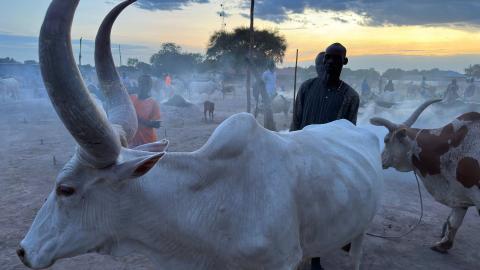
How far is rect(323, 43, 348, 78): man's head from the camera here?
134 inches

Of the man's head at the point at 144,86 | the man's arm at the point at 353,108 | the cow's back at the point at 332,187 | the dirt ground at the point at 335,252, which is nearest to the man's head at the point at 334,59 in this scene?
the man's arm at the point at 353,108

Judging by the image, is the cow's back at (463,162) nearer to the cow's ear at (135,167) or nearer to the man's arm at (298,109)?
the man's arm at (298,109)

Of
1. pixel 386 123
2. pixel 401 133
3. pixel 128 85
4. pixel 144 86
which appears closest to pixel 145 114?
pixel 144 86

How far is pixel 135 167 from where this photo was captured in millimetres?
1815

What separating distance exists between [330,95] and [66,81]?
250cm

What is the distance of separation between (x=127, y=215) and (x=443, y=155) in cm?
376

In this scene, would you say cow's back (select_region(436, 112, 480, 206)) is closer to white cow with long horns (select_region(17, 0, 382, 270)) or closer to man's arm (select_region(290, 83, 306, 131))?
man's arm (select_region(290, 83, 306, 131))

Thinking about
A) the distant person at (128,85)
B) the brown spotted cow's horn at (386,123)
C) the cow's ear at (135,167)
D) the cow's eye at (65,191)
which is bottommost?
the distant person at (128,85)

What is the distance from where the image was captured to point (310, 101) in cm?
359

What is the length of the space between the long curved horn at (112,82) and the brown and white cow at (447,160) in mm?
3573

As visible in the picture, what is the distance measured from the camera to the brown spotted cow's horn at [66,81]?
1457mm

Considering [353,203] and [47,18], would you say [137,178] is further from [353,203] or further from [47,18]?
[353,203]

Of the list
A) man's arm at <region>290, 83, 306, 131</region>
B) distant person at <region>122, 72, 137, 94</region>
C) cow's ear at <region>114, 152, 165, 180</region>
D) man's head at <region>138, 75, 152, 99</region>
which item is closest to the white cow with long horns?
cow's ear at <region>114, 152, 165, 180</region>

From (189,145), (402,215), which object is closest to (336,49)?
(402,215)
